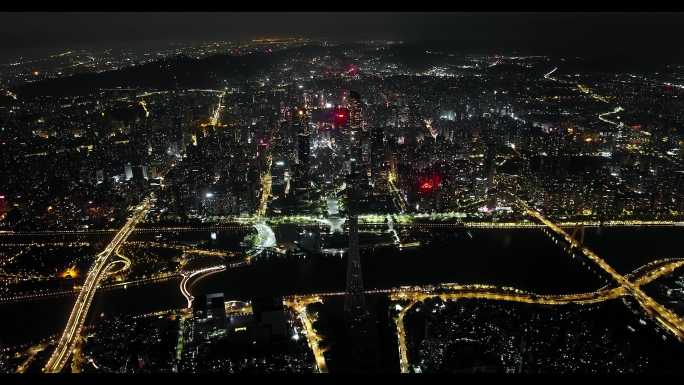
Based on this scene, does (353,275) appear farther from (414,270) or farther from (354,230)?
(354,230)

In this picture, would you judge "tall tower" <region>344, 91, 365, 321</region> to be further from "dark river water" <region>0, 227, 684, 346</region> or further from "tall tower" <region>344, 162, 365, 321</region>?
"dark river water" <region>0, 227, 684, 346</region>

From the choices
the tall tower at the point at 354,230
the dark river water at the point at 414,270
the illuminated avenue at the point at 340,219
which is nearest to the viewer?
the illuminated avenue at the point at 340,219

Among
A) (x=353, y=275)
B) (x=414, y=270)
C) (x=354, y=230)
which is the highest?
(x=354, y=230)

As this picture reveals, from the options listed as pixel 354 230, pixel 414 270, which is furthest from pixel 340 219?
pixel 414 270

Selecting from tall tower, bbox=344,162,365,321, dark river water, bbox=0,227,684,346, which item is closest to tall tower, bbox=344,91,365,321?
tall tower, bbox=344,162,365,321

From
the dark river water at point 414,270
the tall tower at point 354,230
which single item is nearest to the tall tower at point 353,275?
the tall tower at point 354,230

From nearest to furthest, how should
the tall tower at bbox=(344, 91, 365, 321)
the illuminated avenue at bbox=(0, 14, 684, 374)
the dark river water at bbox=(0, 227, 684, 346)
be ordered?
the illuminated avenue at bbox=(0, 14, 684, 374) → the tall tower at bbox=(344, 91, 365, 321) → the dark river water at bbox=(0, 227, 684, 346)

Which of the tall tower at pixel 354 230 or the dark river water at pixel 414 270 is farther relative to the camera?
the dark river water at pixel 414 270

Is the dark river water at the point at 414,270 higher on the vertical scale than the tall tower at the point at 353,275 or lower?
lower

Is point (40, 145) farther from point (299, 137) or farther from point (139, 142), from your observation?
point (299, 137)

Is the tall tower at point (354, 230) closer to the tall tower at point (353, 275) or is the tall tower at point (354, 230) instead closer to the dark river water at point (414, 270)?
the tall tower at point (353, 275)

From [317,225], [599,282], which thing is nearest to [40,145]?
[317,225]
